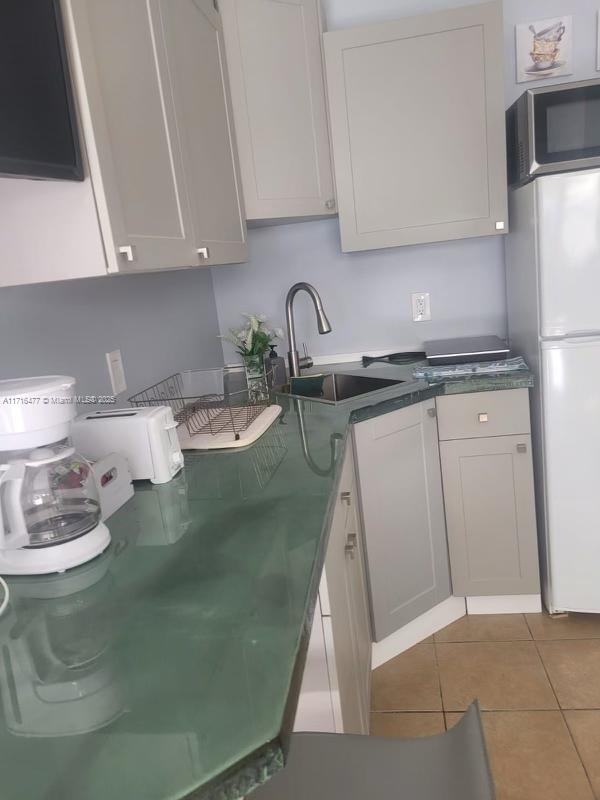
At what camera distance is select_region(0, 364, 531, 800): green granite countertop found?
0.56 m

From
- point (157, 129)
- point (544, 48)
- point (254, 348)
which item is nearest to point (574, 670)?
point (254, 348)

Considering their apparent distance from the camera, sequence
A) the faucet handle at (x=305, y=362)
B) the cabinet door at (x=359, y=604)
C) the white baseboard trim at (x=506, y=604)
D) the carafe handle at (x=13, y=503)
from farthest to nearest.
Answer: the faucet handle at (x=305, y=362) → the white baseboard trim at (x=506, y=604) → the cabinet door at (x=359, y=604) → the carafe handle at (x=13, y=503)

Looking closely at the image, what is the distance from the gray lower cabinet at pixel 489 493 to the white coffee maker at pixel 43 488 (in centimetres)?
134

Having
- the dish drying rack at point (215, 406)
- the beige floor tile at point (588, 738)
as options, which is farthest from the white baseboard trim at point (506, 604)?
the dish drying rack at point (215, 406)

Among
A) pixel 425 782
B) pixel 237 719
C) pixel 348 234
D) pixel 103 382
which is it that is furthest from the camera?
pixel 348 234

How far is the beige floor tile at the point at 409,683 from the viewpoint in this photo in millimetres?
1865

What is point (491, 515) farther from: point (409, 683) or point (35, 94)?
point (35, 94)

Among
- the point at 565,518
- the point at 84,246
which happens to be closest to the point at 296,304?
the point at 565,518

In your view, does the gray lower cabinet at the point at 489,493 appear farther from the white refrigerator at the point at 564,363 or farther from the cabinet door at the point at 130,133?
the cabinet door at the point at 130,133

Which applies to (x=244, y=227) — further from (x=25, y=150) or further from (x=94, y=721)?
(x=94, y=721)

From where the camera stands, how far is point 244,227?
210cm

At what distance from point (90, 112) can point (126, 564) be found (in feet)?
2.59

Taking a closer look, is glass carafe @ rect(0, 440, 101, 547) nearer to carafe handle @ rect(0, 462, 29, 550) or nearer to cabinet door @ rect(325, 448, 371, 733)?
carafe handle @ rect(0, 462, 29, 550)

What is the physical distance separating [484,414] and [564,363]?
296 millimetres
